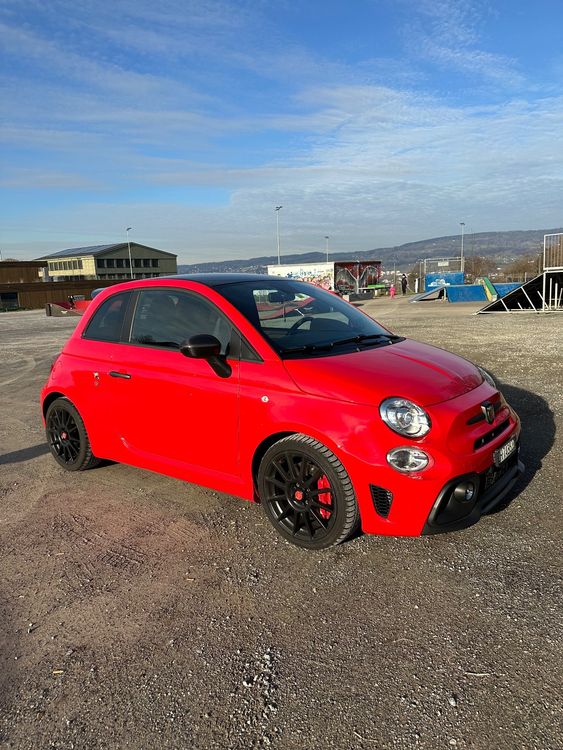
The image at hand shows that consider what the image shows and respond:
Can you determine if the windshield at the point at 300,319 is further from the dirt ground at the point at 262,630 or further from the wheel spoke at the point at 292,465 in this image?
the dirt ground at the point at 262,630

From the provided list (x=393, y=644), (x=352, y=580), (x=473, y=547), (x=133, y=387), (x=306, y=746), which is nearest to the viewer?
(x=306, y=746)

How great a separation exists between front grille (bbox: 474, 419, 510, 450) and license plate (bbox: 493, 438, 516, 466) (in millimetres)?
79

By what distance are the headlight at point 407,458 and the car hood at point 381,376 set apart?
0.94 ft

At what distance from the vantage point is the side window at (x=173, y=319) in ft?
12.1

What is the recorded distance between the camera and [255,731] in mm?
1997

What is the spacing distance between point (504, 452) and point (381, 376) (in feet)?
3.15

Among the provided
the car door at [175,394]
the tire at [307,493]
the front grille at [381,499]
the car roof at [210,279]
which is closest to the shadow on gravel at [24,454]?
the car door at [175,394]

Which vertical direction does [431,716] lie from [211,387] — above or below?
below

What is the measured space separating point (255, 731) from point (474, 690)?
2.94 feet

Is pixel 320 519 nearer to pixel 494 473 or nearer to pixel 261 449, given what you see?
pixel 261 449

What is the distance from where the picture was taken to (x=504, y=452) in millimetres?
3336

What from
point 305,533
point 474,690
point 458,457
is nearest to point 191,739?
point 474,690

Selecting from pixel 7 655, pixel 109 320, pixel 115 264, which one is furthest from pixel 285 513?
pixel 115 264

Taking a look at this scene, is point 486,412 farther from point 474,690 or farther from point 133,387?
point 133,387
